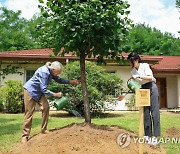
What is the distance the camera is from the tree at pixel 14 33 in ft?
114

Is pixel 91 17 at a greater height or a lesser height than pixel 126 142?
greater

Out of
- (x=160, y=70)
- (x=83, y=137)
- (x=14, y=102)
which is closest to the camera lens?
(x=83, y=137)

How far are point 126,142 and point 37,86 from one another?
2.02 metres

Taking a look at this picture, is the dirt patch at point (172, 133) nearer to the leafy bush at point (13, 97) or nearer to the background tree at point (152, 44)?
the leafy bush at point (13, 97)

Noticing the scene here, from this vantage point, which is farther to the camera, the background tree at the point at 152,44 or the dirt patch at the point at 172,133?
the background tree at the point at 152,44

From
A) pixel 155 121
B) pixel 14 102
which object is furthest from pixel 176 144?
pixel 14 102

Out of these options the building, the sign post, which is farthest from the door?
the sign post

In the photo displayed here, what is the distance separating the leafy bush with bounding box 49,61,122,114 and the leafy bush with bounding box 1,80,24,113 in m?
3.29

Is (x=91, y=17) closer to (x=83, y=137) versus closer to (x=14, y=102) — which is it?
(x=83, y=137)

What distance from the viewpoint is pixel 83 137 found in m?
5.14

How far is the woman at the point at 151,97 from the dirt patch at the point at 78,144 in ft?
1.11

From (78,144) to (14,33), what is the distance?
32.7 metres

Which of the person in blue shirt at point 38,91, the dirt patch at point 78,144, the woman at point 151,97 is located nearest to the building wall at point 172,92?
the woman at point 151,97

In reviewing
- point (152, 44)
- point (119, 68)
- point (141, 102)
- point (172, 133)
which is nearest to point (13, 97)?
point (119, 68)
